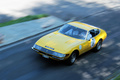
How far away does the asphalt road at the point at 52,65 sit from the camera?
895 centimetres

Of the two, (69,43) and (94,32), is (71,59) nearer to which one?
(69,43)

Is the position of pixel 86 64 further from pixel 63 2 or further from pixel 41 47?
pixel 63 2

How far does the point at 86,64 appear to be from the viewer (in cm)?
1038

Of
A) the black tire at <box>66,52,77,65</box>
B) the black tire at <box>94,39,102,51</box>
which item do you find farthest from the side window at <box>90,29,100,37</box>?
the black tire at <box>66,52,77,65</box>

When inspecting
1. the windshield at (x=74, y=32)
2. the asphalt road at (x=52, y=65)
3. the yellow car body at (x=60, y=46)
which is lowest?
the asphalt road at (x=52, y=65)

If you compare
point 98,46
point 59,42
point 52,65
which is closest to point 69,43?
point 59,42

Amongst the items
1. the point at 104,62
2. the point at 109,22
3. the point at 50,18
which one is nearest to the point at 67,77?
the point at 104,62

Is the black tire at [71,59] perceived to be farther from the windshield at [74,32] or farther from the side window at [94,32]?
the side window at [94,32]

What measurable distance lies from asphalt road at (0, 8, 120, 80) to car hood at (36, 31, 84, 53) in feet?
2.82

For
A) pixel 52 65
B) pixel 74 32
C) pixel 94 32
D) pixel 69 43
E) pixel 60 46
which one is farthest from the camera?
pixel 94 32

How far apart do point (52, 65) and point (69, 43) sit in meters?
1.29

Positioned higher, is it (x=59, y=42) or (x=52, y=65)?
(x=59, y=42)

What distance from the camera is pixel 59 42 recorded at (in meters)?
9.88

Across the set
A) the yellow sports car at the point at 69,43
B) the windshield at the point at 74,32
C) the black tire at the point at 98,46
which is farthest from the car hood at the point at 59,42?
the black tire at the point at 98,46
